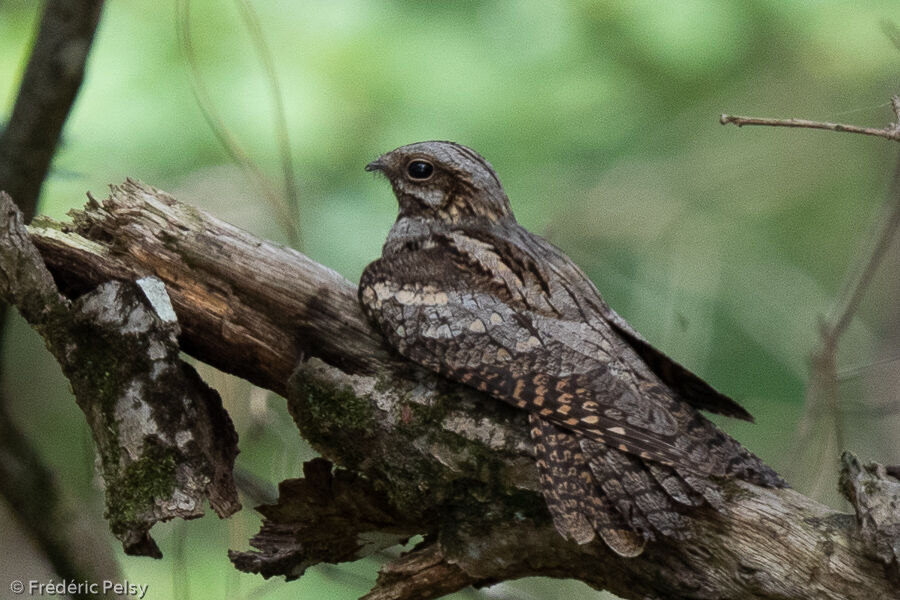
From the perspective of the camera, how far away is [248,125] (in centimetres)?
520

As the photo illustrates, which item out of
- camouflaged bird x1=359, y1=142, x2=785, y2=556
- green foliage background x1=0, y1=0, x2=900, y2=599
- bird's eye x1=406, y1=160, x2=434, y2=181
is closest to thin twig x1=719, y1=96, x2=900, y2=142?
camouflaged bird x1=359, y1=142, x2=785, y2=556

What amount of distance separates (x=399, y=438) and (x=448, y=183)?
1138 millimetres

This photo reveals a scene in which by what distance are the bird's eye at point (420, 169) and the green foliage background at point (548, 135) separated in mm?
1205

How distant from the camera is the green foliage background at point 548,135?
4828 mm

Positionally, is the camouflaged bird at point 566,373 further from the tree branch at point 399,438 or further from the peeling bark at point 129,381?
the peeling bark at point 129,381

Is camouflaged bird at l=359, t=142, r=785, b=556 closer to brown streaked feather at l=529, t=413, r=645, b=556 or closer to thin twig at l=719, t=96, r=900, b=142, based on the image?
brown streaked feather at l=529, t=413, r=645, b=556

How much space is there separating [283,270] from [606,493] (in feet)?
4.15

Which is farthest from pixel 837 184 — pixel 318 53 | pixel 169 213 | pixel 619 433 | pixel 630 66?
pixel 169 213

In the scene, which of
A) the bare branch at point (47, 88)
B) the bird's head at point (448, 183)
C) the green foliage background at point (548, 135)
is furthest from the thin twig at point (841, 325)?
the bare branch at point (47, 88)

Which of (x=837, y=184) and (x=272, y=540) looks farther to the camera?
(x=837, y=184)

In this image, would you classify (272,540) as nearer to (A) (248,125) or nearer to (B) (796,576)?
(B) (796,576)

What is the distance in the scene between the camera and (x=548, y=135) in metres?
5.33

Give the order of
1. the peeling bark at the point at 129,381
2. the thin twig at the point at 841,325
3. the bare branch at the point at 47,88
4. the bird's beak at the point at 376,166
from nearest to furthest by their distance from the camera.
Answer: the peeling bark at the point at 129,381 < the thin twig at the point at 841,325 < the bare branch at the point at 47,88 < the bird's beak at the point at 376,166

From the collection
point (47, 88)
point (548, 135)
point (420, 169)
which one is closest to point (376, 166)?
point (420, 169)
